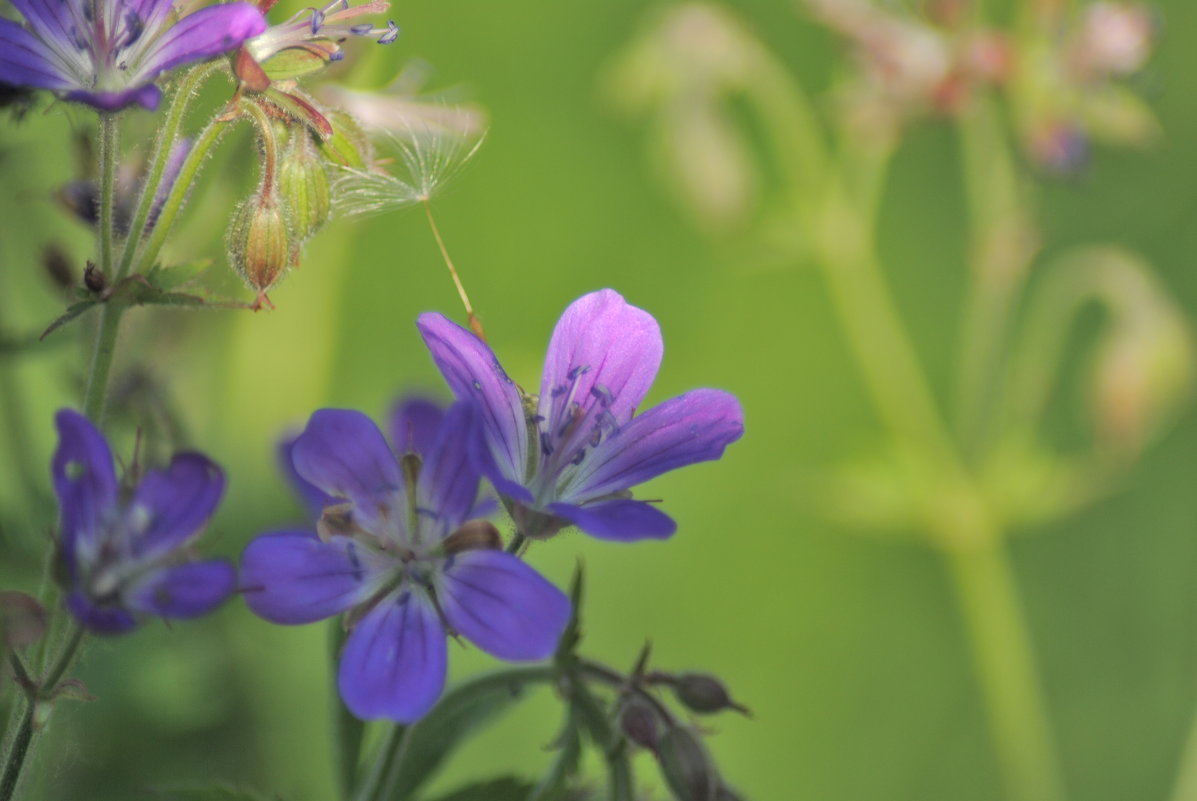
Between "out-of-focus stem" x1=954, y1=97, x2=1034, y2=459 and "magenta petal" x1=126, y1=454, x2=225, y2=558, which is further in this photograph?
"out-of-focus stem" x1=954, y1=97, x2=1034, y2=459

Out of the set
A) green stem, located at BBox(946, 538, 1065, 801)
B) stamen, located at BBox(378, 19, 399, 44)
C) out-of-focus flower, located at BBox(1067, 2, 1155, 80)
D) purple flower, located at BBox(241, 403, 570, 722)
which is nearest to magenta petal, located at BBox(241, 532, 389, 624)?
purple flower, located at BBox(241, 403, 570, 722)

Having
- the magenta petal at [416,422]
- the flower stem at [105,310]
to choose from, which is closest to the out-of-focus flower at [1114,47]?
the magenta petal at [416,422]

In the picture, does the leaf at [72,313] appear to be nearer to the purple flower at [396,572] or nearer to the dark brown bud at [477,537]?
the purple flower at [396,572]

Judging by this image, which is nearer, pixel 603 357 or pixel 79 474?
pixel 79 474

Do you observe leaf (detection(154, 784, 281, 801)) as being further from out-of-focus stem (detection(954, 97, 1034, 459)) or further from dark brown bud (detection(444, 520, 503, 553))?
out-of-focus stem (detection(954, 97, 1034, 459))

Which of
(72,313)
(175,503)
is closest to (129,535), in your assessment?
(175,503)

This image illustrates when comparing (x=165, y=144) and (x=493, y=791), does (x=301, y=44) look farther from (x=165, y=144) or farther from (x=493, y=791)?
(x=493, y=791)
